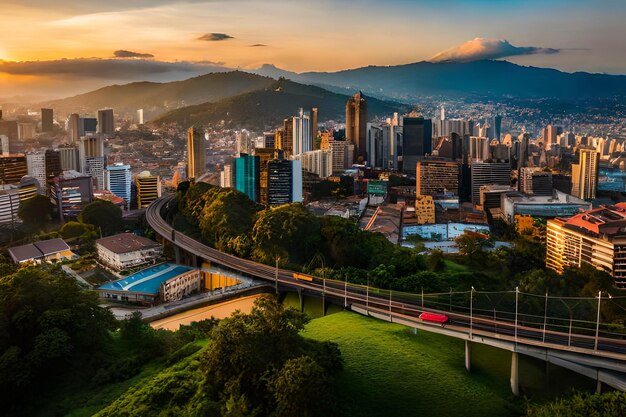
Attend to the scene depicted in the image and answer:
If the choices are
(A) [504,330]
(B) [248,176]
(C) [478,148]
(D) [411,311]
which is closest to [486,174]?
(C) [478,148]

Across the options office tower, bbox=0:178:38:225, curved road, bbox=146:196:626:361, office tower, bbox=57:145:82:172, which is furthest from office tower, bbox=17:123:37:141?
curved road, bbox=146:196:626:361

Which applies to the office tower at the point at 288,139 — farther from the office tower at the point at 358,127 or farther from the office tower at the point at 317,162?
the office tower at the point at 358,127

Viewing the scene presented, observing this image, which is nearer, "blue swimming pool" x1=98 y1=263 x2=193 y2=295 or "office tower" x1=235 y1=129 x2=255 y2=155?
"blue swimming pool" x1=98 y1=263 x2=193 y2=295

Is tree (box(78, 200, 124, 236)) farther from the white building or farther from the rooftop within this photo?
the white building

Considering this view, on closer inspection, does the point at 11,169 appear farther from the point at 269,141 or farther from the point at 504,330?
the point at 504,330

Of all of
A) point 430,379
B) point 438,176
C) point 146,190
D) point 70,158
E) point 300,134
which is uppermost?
point 300,134

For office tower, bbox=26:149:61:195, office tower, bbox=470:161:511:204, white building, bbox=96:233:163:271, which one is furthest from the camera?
office tower, bbox=470:161:511:204
